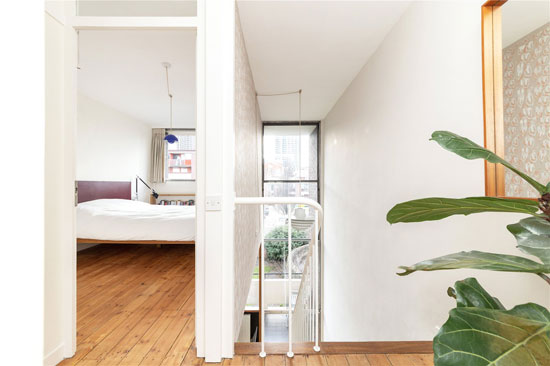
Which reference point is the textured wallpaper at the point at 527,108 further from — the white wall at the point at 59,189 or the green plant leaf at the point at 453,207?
the white wall at the point at 59,189

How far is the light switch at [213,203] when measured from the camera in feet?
4.84

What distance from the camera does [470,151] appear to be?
62cm

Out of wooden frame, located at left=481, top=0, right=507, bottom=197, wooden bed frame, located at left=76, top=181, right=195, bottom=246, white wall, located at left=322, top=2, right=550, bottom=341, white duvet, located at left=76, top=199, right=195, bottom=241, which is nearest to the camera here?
wooden frame, located at left=481, top=0, right=507, bottom=197

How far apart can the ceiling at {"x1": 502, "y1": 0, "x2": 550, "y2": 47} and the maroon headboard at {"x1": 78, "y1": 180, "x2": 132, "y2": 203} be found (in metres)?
4.93

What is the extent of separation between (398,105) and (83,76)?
3877 millimetres

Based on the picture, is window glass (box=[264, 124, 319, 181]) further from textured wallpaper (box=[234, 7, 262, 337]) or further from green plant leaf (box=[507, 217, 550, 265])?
green plant leaf (box=[507, 217, 550, 265])

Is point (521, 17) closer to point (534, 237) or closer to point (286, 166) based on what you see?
point (534, 237)

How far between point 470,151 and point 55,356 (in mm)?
1992

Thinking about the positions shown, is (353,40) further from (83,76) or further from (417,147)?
(83,76)

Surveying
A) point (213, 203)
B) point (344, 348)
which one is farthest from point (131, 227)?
point (344, 348)

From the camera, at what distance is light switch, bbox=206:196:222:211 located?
4.84ft

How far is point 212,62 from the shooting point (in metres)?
1.48

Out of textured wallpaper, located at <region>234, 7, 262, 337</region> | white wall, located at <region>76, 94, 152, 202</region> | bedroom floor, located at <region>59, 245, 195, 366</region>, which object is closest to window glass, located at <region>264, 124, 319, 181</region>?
textured wallpaper, located at <region>234, 7, 262, 337</region>
